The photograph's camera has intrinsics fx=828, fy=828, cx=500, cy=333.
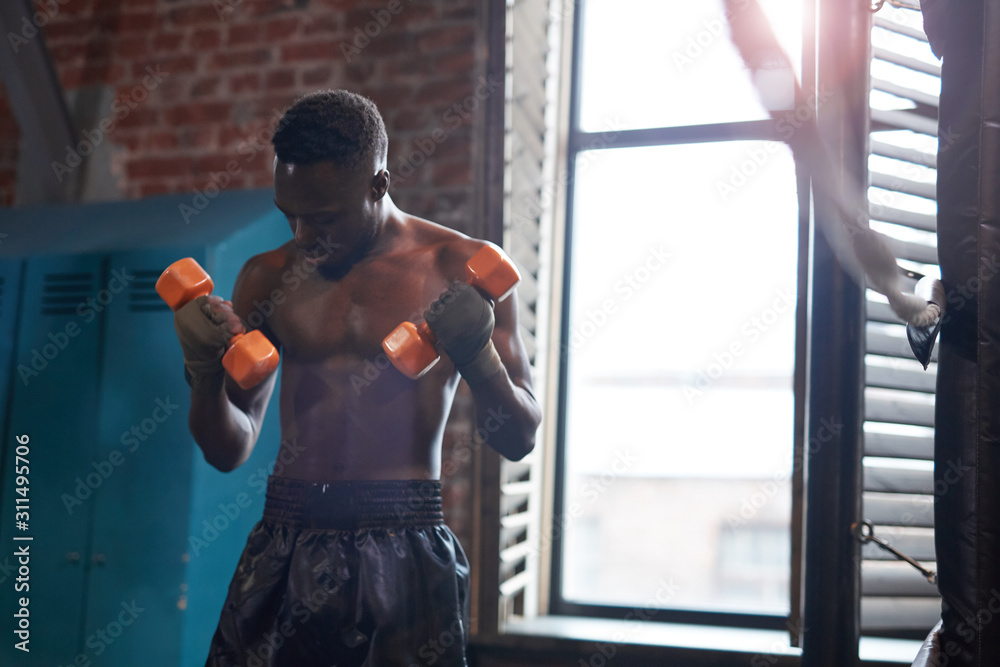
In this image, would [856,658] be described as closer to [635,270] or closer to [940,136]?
[940,136]

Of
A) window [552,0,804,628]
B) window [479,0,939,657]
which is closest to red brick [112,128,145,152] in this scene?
window [479,0,939,657]

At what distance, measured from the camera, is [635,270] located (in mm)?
2662

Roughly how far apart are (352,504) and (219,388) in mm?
313

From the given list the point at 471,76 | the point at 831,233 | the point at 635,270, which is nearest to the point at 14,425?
the point at 471,76

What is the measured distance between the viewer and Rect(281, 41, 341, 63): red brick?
2668mm

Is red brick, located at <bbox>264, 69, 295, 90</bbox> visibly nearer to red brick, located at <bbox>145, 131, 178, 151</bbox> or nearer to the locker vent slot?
red brick, located at <bbox>145, 131, 178, 151</bbox>

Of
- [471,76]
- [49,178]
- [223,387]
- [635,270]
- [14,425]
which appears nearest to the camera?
[223,387]

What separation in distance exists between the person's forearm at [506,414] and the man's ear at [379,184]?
410mm

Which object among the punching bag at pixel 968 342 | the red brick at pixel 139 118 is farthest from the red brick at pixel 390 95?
the punching bag at pixel 968 342

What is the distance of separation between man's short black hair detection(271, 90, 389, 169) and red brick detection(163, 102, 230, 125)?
1455 millimetres

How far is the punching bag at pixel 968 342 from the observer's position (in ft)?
4.18

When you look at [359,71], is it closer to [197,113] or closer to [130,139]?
[197,113]

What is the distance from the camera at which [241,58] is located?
2781 mm

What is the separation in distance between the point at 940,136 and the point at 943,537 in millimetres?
670
